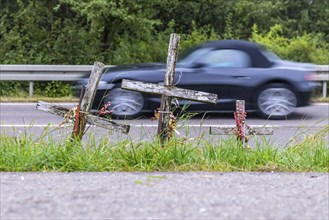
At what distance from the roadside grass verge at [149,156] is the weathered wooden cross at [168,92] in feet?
0.67

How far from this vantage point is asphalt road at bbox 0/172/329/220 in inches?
167

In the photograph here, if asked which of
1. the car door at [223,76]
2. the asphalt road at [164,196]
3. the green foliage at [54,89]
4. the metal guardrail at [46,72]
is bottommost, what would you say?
the green foliage at [54,89]

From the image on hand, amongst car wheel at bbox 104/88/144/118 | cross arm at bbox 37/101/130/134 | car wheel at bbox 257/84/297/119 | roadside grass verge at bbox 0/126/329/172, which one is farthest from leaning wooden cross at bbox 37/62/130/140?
car wheel at bbox 257/84/297/119

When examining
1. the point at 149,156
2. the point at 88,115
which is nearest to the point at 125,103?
the point at 88,115

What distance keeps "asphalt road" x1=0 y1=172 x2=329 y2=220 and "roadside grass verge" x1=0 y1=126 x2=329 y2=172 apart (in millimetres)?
261

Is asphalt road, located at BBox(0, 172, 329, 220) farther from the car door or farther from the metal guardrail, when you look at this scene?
the metal guardrail

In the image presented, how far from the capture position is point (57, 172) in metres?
5.57

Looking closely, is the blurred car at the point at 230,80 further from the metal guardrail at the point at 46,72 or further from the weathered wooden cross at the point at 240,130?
the weathered wooden cross at the point at 240,130

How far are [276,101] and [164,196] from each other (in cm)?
685

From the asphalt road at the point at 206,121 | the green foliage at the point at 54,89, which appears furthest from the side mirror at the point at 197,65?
the green foliage at the point at 54,89

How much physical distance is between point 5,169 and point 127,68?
5678 millimetres

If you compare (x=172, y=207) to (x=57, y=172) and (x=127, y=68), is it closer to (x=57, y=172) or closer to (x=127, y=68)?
(x=57, y=172)

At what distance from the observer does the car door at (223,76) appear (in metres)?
10.9

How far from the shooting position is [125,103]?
10703 mm
